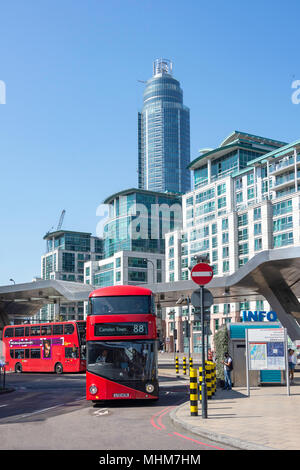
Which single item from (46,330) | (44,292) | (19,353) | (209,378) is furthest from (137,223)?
(209,378)

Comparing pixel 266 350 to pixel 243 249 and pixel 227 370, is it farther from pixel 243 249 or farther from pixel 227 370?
pixel 243 249

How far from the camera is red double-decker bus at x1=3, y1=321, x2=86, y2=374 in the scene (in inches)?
1503

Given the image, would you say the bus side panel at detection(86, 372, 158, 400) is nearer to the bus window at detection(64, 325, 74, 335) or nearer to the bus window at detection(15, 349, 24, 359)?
the bus window at detection(64, 325, 74, 335)

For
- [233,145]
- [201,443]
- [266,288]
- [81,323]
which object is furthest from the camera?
[233,145]

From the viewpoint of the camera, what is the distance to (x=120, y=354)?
723 inches

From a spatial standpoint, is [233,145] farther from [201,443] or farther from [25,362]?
[201,443]

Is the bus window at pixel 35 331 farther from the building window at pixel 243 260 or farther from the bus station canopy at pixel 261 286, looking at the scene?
the building window at pixel 243 260

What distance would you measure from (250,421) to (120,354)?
20.4ft

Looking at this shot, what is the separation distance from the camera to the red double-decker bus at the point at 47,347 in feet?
125

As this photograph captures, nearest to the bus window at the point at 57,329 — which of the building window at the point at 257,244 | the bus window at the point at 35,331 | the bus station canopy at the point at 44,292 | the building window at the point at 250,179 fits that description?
the bus window at the point at 35,331

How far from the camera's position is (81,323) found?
38031mm

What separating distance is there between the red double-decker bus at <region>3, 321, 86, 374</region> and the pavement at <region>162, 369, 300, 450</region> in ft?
62.8
